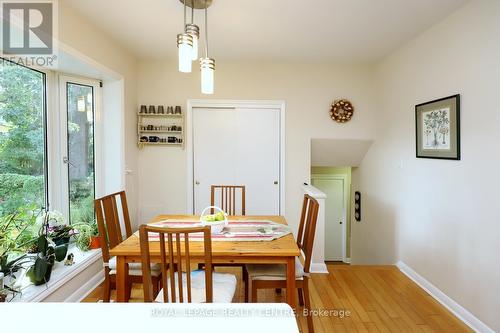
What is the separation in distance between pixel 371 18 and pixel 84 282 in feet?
11.4

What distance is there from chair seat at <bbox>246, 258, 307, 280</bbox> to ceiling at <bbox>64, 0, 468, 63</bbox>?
6.56 feet

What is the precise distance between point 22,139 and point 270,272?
224 centimetres

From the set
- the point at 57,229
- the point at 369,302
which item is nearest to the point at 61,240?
the point at 57,229

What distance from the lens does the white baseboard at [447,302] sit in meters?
2.05

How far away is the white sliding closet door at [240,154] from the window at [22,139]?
5.55 feet

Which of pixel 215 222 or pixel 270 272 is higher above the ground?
pixel 215 222

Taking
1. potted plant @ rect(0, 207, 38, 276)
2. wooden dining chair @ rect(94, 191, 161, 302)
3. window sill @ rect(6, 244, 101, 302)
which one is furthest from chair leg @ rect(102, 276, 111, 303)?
potted plant @ rect(0, 207, 38, 276)

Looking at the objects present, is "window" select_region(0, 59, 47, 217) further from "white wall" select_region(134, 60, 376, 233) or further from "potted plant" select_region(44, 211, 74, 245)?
"white wall" select_region(134, 60, 376, 233)

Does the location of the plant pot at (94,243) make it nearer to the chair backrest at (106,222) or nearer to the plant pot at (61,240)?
the plant pot at (61,240)

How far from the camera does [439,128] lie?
8.25ft

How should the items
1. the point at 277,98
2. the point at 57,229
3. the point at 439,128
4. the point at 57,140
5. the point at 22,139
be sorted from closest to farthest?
the point at 22,139, the point at 57,229, the point at 439,128, the point at 57,140, the point at 277,98

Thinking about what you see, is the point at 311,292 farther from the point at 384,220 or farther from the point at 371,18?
the point at 371,18

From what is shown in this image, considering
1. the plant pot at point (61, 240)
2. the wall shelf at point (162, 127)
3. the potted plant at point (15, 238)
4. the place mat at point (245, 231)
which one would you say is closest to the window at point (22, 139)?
the potted plant at point (15, 238)

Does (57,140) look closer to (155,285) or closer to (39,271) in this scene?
(39,271)
